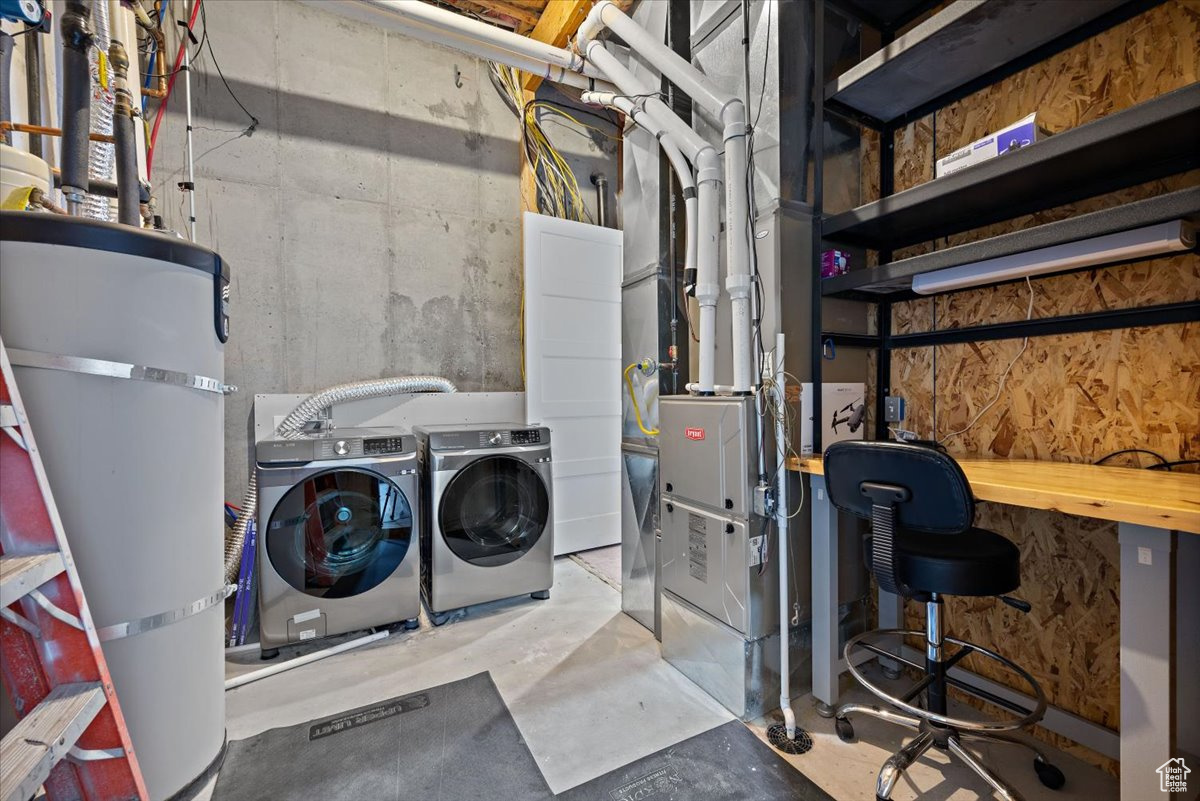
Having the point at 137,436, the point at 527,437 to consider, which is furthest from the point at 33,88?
the point at 527,437

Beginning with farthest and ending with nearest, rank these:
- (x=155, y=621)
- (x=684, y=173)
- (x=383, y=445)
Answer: (x=383, y=445), (x=684, y=173), (x=155, y=621)

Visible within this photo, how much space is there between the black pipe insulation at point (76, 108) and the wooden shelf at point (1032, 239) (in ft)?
8.38

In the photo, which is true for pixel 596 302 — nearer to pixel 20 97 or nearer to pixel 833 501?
pixel 833 501

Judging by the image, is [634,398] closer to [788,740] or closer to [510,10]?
[788,740]

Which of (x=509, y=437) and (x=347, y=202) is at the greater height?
(x=347, y=202)

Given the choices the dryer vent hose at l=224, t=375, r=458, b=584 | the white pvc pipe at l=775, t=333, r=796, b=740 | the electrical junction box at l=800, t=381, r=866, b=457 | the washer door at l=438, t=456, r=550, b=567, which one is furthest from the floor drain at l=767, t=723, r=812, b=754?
the dryer vent hose at l=224, t=375, r=458, b=584

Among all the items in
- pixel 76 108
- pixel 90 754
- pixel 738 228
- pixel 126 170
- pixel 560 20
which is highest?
pixel 560 20

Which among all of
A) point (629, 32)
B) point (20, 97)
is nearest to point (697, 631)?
point (629, 32)

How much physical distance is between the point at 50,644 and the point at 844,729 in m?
2.21

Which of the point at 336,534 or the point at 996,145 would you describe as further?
the point at 336,534

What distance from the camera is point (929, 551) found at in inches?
53.4

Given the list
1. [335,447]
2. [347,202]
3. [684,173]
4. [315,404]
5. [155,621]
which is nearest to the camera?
[155,621]

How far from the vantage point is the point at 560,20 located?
2.87 meters

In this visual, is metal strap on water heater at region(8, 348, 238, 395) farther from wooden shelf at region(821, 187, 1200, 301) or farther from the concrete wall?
wooden shelf at region(821, 187, 1200, 301)
